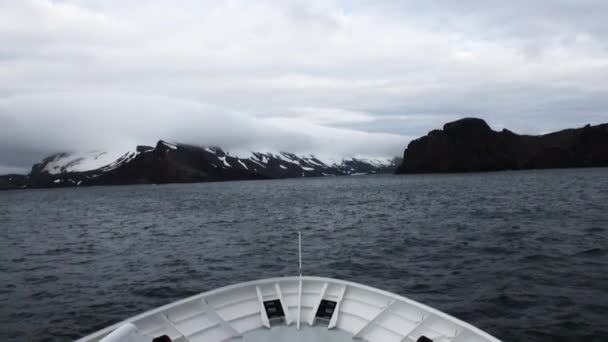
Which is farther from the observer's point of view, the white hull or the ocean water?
the ocean water

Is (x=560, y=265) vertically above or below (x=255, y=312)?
below

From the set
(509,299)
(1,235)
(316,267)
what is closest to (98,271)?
(316,267)

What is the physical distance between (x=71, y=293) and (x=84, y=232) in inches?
1219

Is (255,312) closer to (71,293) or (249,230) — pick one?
(71,293)

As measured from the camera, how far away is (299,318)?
1173cm

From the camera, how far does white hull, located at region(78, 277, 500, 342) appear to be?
10.4 meters

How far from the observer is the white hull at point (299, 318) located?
10414mm

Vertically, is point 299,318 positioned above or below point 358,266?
above

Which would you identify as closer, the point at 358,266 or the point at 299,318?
the point at 299,318

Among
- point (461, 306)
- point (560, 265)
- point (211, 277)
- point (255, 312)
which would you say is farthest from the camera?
point (211, 277)

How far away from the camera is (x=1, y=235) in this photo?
169 ft

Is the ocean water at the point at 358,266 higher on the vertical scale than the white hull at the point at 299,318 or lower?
lower

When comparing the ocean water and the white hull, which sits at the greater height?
the white hull

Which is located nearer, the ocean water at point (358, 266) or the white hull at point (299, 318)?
the white hull at point (299, 318)
